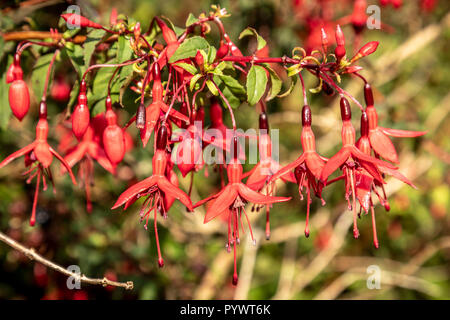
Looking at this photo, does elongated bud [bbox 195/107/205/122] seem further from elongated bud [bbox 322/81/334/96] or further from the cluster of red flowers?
elongated bud [bbox 322/81/334/96]

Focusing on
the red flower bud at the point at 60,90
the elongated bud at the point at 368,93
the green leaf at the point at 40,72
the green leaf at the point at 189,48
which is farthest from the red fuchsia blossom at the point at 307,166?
the red flower bud at the point at 60,90

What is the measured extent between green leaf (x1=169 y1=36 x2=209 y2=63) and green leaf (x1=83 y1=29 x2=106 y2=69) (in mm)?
205

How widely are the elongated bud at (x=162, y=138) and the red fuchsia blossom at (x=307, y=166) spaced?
0.19 metres

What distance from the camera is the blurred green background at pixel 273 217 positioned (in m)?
1.54

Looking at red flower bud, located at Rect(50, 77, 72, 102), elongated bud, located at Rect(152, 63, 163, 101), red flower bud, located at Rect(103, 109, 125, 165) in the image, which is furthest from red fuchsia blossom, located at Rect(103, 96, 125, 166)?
red flower bud, located at Rect(50, 77, 72, 102)

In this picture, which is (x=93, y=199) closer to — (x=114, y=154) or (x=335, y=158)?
(x=114, y=154)

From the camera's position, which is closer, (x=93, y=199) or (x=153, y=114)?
(x=153, y=114)

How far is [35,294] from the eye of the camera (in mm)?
1575

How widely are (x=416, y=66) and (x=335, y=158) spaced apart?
2.09 metres

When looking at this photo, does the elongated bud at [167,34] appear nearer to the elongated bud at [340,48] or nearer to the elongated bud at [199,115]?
the elongated bud at [199,115]

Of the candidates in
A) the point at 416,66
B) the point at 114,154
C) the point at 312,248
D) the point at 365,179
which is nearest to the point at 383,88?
the point at 416,66

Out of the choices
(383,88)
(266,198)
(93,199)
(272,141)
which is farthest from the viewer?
(383,88)

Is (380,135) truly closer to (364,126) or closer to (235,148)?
(364,126)

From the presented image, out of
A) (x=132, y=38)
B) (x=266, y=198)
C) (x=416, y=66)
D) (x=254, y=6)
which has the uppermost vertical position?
(x=416, y=66)
